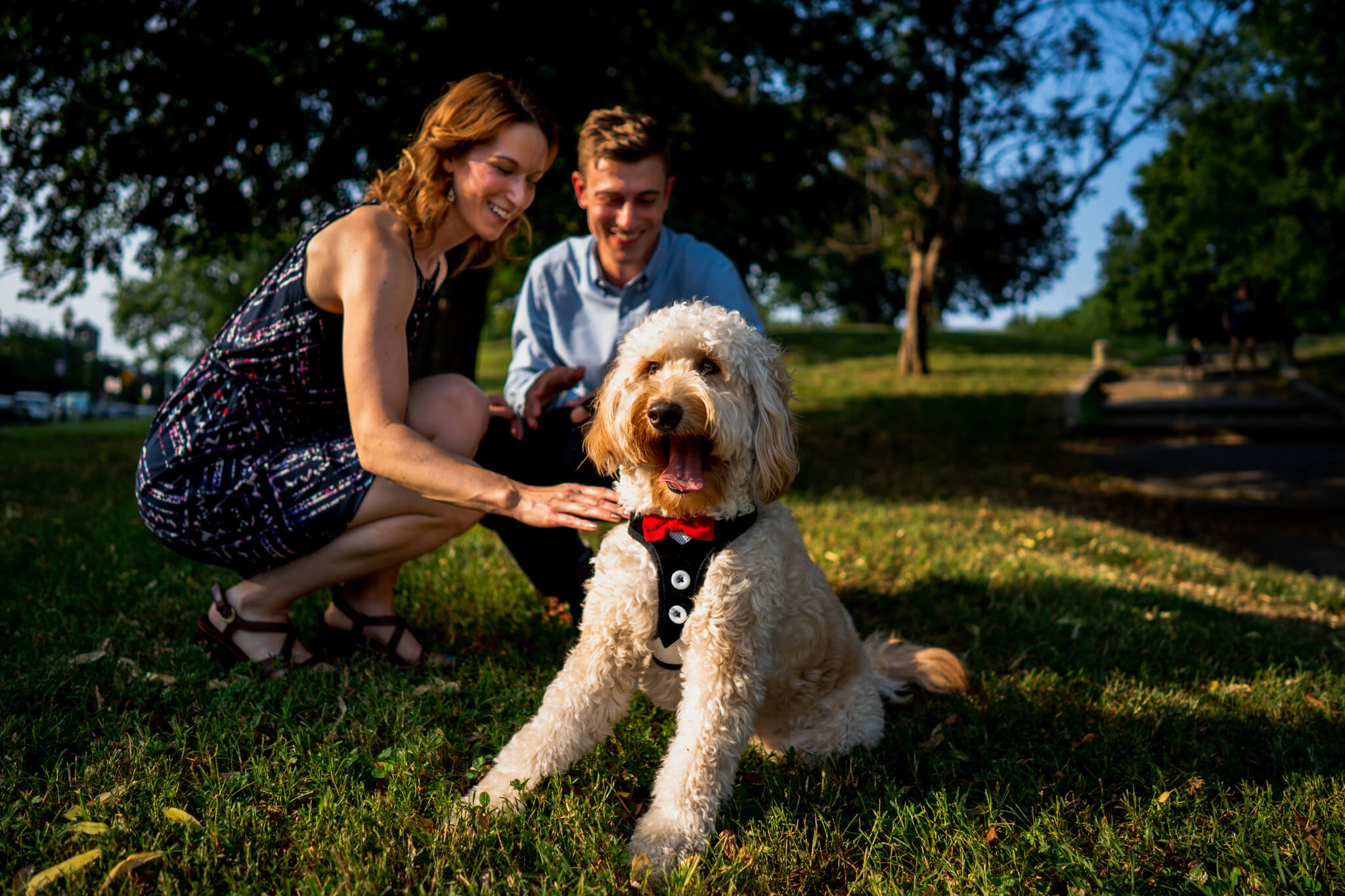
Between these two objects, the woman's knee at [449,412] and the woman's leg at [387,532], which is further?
the woman's knee at [449,412]

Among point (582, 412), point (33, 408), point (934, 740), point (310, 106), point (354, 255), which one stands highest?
point (310, 106)

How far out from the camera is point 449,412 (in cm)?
338

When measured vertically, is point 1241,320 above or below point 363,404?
above

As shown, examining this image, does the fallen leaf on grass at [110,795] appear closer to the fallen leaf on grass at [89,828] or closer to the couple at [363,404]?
the fallen leaf on grass at [89,828]

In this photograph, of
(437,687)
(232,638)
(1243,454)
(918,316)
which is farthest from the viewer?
(918,316)

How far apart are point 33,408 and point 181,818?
186ft

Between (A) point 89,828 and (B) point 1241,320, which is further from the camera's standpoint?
(B) point 1241,320

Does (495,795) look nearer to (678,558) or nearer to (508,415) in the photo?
(678,558)

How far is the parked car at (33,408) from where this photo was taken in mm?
39444

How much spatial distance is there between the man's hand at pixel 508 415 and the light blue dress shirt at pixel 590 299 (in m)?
0.05

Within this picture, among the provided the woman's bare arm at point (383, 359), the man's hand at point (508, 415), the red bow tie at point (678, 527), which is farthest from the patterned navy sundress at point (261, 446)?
the red bow tie at point (678, 527)

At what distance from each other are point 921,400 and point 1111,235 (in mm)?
33571

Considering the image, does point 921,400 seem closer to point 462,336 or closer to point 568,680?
point 462,336

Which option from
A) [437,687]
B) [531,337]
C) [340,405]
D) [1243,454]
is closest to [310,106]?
[531,337]
